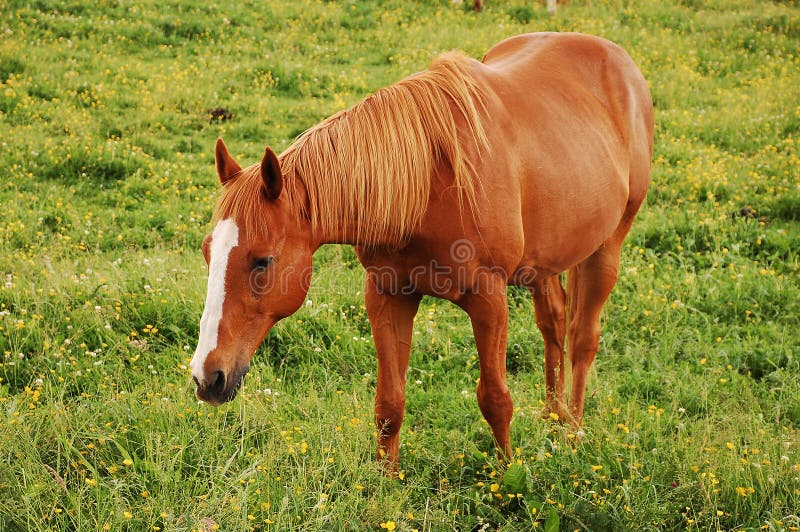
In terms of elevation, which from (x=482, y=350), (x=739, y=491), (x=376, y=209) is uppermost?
(x=376, y=209)

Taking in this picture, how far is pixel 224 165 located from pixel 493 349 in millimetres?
1495

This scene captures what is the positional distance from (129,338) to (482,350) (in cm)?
243

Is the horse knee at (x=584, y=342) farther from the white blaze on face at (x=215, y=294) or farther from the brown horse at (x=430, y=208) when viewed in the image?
the white blaze on face at (x=215, y=294)

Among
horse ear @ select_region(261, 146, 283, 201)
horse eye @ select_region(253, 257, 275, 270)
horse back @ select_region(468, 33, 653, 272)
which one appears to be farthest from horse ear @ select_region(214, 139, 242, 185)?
horse back @ select_region(468, 33, 653, 272)

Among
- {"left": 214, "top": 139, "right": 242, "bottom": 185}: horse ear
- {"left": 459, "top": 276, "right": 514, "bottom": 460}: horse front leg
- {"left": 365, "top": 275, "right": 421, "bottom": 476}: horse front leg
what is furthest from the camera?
{"left": 365, "top": 275, "right": 421, "bottom": 476}: horse front leg

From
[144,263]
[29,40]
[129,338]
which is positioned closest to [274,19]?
[29,40]

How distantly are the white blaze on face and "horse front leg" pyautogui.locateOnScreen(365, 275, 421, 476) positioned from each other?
90cm

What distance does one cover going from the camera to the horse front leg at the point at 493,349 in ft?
11.0

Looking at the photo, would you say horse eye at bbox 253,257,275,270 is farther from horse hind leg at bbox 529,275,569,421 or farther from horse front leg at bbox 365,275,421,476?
horse hind leg at bbox 529,275,569,421

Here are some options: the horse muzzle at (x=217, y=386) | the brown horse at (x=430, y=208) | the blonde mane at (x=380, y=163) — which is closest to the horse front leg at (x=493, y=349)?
the brown horse at (x=430, y=208)

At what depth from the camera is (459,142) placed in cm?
320

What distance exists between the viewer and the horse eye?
280 centimetres

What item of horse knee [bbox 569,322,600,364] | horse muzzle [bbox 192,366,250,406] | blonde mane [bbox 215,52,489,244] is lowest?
horse knee [bbox 569,322,600,364]

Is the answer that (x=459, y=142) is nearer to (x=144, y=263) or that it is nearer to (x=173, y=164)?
(x=144, y=263)
